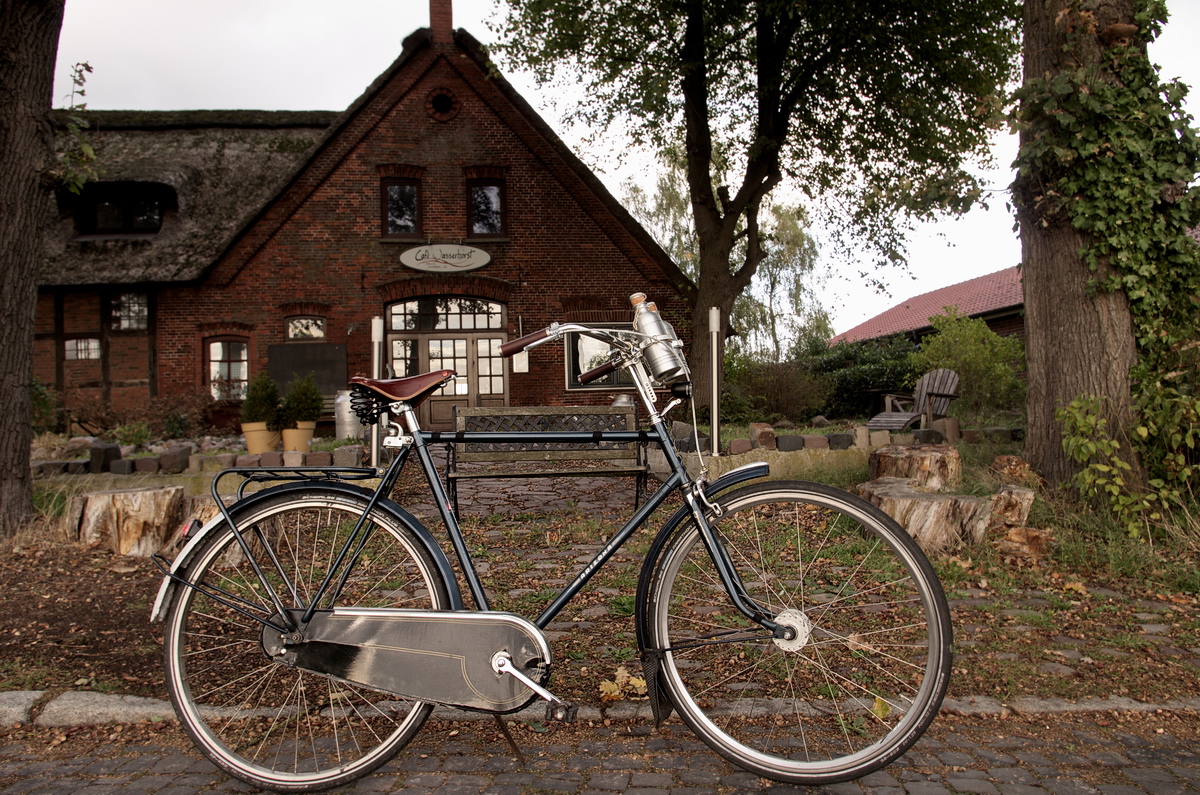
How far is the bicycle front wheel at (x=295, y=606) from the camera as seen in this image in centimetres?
226

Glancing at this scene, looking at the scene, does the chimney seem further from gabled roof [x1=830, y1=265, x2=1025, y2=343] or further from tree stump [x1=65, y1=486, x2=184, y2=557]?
gabled roof [x1=830, y1=265, x2=1025, y2=343]

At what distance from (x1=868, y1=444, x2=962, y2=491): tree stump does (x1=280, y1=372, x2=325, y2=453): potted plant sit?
8600 mm

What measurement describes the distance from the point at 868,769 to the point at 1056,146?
444 centimetres

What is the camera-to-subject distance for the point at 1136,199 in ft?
15.9

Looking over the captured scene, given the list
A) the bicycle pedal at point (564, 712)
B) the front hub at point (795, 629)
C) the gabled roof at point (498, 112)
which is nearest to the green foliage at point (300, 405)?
the gabled roof at point (498, 112)

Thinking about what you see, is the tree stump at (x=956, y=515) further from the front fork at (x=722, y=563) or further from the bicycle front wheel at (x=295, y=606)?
the bicycle front wheel at (x=295, y=606)

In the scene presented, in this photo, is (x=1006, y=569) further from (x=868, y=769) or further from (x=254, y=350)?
(x=254, y=350)

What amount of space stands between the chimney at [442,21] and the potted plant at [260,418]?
356 inches

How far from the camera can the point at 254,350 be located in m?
15.9

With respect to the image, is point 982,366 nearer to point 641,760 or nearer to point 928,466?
point 928,466

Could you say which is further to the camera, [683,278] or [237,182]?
[237,182]

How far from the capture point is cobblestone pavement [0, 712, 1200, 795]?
2.19 metres

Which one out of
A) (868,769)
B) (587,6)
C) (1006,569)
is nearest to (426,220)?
(587,6)

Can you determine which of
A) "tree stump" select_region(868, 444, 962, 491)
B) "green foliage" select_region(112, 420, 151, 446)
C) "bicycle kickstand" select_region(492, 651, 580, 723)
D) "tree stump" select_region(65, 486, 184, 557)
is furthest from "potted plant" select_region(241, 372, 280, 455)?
"bicycle kickstand" select_region(492, 651, 580, 723)
